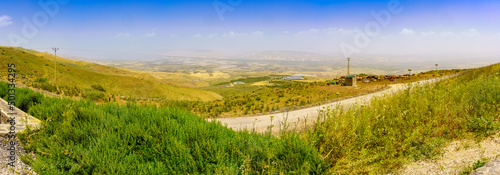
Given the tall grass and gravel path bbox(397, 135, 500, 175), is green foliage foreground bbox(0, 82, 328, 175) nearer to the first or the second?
the tall grass

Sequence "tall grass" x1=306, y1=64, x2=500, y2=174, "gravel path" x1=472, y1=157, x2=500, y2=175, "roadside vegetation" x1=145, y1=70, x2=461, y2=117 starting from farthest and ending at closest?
"roadside vegetation" x1=145, y1=70, x2=461, y2=117
"tall grass" x1=306, y1=64, x2=500, y2=174
"gravel path" x1=472, y1=157, x2=500, y2=175

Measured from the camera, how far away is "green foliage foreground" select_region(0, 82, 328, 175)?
391 centimetres

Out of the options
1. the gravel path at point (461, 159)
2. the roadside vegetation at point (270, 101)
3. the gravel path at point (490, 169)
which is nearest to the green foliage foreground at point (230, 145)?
the gravel path at point (461, 159)

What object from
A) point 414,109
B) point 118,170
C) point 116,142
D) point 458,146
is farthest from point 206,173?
point 414,109

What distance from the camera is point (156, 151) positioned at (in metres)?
4.39

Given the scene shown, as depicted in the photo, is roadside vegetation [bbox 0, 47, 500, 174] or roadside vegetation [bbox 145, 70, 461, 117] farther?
roadside vegetation [bbox 145, 70, 461, 117]

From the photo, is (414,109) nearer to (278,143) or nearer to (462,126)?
(462,126)

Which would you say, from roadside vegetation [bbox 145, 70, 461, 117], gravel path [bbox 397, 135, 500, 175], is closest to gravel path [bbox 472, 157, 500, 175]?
gravel path [bbox 397, 135, 500, 175]

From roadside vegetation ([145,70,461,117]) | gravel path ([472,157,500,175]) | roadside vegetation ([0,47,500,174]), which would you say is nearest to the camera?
gravel path ([472,157,500,175])

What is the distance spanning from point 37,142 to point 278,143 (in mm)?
4794

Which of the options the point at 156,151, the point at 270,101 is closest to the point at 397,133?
the point at 156,151

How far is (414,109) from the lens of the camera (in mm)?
6559

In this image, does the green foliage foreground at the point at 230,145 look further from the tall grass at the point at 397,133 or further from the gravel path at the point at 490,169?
the gravel path at the point at 490,169

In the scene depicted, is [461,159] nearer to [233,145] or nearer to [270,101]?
[233,145]
